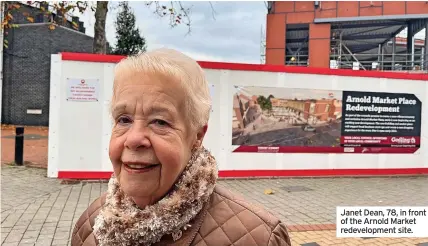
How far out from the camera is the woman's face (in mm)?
1299

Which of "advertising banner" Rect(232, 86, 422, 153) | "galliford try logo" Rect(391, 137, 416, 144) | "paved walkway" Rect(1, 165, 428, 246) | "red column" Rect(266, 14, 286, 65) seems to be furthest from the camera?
"red column" Rect(266, 14, 286, 65)

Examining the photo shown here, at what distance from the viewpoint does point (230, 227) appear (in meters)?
1.41

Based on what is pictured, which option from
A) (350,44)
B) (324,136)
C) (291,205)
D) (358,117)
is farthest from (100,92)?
(350,44)

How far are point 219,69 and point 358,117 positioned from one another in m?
3.64

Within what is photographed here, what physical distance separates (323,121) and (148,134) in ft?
29.9

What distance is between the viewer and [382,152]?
33.8 ft

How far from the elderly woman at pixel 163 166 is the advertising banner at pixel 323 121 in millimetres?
7935

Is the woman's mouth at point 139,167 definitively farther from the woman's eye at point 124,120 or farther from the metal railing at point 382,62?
the metal railing at point 382,62

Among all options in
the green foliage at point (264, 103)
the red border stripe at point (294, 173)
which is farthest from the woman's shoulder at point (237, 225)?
the green foliage at point (264, 103)

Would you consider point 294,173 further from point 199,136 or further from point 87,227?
point 199,136

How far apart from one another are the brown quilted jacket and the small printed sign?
290 inches

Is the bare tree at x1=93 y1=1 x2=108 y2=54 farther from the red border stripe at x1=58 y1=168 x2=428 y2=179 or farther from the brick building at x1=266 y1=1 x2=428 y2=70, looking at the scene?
the brick building at x1=266 y1=1 x2=428 y2=70

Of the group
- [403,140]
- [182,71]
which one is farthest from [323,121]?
[182,71]
